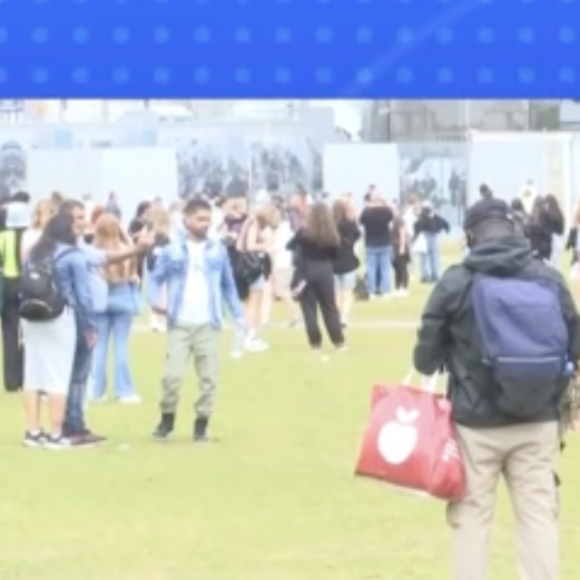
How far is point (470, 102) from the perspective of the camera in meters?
3.77

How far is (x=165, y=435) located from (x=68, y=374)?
2.71ft

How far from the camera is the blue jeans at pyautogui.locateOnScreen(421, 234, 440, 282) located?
3306 centimetres

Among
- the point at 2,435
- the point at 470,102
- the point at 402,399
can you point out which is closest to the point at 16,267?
the point at 2,435

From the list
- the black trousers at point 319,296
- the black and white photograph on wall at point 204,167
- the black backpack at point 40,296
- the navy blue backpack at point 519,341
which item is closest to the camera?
the navy blue backpack at point 519,341

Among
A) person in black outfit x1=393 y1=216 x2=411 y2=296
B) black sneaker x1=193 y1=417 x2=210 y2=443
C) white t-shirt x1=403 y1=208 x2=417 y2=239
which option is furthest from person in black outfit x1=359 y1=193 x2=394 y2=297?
black sneaker x1=193 y1=417 x2=210 y2=443

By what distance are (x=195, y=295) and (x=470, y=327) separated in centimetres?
561

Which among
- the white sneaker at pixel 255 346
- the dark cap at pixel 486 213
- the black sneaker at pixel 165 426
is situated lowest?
the white sneaker at pixel 255 346

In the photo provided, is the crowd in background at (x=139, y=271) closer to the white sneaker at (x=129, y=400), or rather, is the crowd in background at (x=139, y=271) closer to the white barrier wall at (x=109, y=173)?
the white sneaker at (x=129, y=400)

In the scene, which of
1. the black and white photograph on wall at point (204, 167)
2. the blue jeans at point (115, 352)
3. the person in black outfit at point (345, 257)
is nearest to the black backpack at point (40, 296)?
the blue jeans at point (115, 352)

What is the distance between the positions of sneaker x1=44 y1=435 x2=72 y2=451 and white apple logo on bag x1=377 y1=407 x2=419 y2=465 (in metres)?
5.86

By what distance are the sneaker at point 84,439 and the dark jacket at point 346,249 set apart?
802 cm

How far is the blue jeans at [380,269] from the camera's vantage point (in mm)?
28120

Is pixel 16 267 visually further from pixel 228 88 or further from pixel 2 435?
pixel 228 88

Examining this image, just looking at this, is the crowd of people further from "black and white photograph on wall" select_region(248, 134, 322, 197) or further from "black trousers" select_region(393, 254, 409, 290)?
"black and white photograph on wall" select_region(248, 134, 322, 197)
